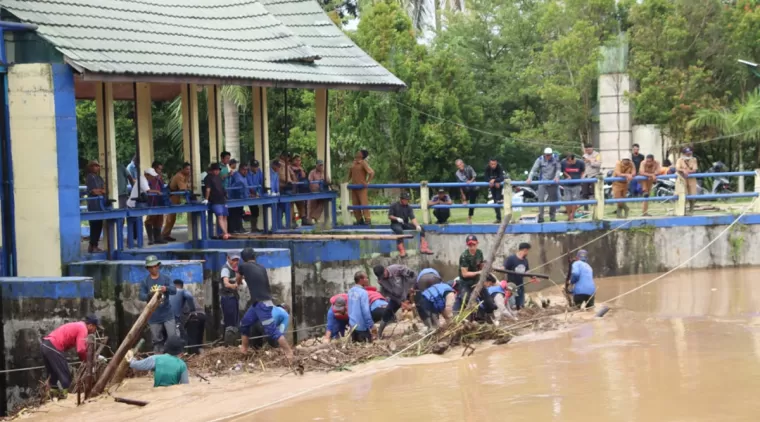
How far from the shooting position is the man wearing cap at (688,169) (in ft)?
81.8

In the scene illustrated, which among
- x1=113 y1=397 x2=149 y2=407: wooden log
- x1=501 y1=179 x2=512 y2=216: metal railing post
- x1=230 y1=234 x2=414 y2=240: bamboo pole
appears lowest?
x1=113 y1=397 x2=149 y2=407: wooden log

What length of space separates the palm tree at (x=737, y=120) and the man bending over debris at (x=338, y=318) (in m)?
16.4

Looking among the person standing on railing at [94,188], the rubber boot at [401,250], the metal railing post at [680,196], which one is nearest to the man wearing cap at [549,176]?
the metal railing post at [680,196]

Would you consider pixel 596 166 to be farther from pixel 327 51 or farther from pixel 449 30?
pixel 449 30

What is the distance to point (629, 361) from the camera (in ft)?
48.6

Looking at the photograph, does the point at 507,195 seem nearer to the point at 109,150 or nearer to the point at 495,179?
the point at 495,179

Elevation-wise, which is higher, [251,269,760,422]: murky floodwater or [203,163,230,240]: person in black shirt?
[203,163,230,240]: person in black shirt

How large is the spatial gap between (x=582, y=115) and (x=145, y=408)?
919 inches

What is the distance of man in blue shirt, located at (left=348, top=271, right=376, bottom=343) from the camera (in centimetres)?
1639

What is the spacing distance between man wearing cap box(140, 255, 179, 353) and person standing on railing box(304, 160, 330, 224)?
8700 millimetres

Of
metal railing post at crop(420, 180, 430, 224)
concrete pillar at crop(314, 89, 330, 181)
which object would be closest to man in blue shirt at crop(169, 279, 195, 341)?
metal railing post at crop(420, 180, 430, 224)

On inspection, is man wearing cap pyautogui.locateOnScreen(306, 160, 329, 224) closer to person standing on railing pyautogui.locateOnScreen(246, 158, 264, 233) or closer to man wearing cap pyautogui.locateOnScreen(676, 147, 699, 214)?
person standing on railing pyautogui.locateOnScreen(246, 158, 264, 233)

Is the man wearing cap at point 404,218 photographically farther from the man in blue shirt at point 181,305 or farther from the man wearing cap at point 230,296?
the man in blue shirt at point 181,305

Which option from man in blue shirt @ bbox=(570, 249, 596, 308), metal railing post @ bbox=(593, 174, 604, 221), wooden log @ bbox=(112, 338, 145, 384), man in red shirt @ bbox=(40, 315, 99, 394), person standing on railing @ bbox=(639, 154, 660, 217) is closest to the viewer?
wooden log @ bbox=(112, 338, 145, 384)
